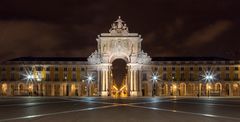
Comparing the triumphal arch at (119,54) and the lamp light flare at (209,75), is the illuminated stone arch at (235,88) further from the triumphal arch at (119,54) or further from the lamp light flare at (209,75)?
the triumphal arch at (119,54)

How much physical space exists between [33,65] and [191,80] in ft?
166

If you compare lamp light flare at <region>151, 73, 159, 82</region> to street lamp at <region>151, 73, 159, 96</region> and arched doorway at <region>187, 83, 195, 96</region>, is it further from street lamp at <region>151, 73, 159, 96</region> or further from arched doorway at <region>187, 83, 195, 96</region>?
arched doorway at <region>187, 83, 195, 96</region>

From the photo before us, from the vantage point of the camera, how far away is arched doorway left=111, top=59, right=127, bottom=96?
136 meters

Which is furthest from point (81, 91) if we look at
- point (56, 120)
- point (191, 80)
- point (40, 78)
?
point (56, 120)

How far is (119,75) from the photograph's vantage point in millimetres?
163750

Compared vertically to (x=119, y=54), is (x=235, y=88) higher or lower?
lower

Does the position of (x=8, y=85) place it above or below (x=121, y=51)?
below

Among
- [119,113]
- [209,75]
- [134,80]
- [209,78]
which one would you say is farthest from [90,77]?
[119,113]

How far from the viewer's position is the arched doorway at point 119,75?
13635 cm

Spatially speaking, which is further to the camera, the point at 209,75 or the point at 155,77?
the point at 209,75

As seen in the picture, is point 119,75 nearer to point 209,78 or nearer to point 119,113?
point 209,78

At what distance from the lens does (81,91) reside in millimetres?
124688

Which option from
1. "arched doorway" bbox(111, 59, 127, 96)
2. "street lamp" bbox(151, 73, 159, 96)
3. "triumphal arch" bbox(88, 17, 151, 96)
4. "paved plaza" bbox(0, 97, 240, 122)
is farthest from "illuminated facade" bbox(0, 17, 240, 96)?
"paved plaza" bbox(0, 97, 240, 122)

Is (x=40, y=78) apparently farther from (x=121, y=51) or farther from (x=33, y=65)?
(x=121, y=51)
